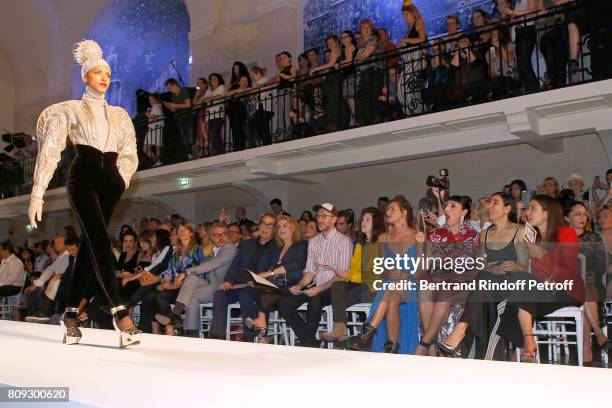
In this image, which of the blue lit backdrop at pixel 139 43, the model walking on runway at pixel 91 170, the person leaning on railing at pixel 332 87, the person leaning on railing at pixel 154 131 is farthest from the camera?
the blue lit backdrop at pixel 139 43

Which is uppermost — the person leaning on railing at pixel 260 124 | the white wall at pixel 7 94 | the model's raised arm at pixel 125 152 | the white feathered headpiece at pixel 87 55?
the white wall at pixel 7 94

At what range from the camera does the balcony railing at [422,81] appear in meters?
7.78

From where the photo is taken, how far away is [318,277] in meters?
6.20

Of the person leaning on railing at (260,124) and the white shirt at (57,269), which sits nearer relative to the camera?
the white shirt at (57,269)

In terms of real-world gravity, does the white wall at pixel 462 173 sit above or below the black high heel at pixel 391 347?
above

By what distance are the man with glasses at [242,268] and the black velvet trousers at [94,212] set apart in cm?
283

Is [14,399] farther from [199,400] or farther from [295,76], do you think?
[295,76]

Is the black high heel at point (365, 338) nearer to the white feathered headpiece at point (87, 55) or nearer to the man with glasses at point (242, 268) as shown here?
the man with glasses at point (242, 268)

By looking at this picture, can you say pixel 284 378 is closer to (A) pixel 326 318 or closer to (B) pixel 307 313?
(B) pixel 307 313

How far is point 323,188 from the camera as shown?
13148 mm

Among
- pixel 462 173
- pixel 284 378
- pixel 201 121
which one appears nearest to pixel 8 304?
pixel 201 121

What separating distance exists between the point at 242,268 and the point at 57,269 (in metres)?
4.10

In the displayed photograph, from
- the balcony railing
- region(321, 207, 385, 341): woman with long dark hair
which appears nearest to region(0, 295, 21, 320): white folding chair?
the balcony railing

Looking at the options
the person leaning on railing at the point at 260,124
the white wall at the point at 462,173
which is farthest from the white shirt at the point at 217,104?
the white wall at the point at 462,173
